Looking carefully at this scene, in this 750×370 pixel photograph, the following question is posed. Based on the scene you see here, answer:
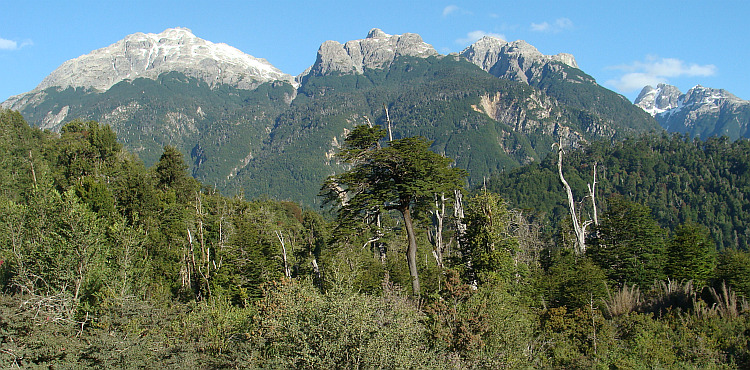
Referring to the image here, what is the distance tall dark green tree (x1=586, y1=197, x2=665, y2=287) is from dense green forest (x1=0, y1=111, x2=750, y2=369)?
10 centimetres

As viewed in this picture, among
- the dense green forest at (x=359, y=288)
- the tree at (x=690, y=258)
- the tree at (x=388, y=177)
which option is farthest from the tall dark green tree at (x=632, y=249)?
the tree at (x=388, y=177)

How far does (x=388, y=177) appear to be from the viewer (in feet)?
77.7

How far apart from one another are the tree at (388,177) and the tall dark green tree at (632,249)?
15323mm

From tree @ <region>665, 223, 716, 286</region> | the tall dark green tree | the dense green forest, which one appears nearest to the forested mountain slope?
the tall dark green tree

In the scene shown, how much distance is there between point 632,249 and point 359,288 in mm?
22782

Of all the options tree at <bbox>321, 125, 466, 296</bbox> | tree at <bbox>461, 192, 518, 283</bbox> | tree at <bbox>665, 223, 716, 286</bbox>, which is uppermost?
tree at <bbox>321, 125, 466, 296</bbox>

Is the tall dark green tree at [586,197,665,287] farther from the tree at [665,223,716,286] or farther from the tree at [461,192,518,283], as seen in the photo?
the tree at [461,192,518,283]

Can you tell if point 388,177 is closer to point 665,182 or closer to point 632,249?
point 632,249

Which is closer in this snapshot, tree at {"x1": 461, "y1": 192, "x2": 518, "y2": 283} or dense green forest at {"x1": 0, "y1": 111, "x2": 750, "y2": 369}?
dense green forest at {"x1": 0, "y1": 111, "x2": 750, "y2": 369}

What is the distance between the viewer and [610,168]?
141625mm

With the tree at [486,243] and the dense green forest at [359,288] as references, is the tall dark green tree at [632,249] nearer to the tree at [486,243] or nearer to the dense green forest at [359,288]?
the dense green forest at [359,288]

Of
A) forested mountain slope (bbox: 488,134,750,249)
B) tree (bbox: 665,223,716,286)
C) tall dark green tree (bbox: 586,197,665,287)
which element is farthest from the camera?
forested mountain slope (bbox: 488,134,750,249)

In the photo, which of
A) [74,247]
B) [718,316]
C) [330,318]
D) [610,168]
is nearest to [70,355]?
[330,318]

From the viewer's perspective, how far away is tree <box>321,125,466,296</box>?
2264 centimetres
